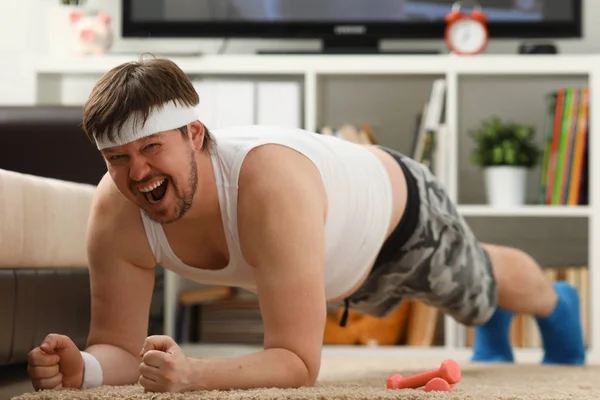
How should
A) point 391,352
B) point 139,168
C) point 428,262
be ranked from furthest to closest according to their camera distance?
1. point 391,352
2. point 428,262
3. point 139,168

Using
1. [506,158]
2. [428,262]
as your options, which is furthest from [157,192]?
[506,158]

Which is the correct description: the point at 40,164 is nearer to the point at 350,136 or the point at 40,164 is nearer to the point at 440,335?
the point at 350,136

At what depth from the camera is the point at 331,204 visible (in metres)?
1.48

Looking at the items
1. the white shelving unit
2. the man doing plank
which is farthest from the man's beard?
the white shelving unit

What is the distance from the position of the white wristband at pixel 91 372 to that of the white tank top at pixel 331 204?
19cm

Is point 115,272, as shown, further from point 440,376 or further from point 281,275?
point 440,376

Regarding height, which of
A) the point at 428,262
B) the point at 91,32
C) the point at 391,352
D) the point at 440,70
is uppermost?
the point at 91,32

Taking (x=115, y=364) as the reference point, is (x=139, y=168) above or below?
above

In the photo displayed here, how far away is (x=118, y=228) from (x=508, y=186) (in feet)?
5.48

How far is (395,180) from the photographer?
1735 mm

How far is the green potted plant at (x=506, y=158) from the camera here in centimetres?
285

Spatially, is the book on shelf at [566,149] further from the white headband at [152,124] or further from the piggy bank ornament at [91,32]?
the white headband at [152,124]

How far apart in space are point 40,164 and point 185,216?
82 centimetres

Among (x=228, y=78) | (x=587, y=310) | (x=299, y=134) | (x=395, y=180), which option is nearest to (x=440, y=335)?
(x=587, y=310)
